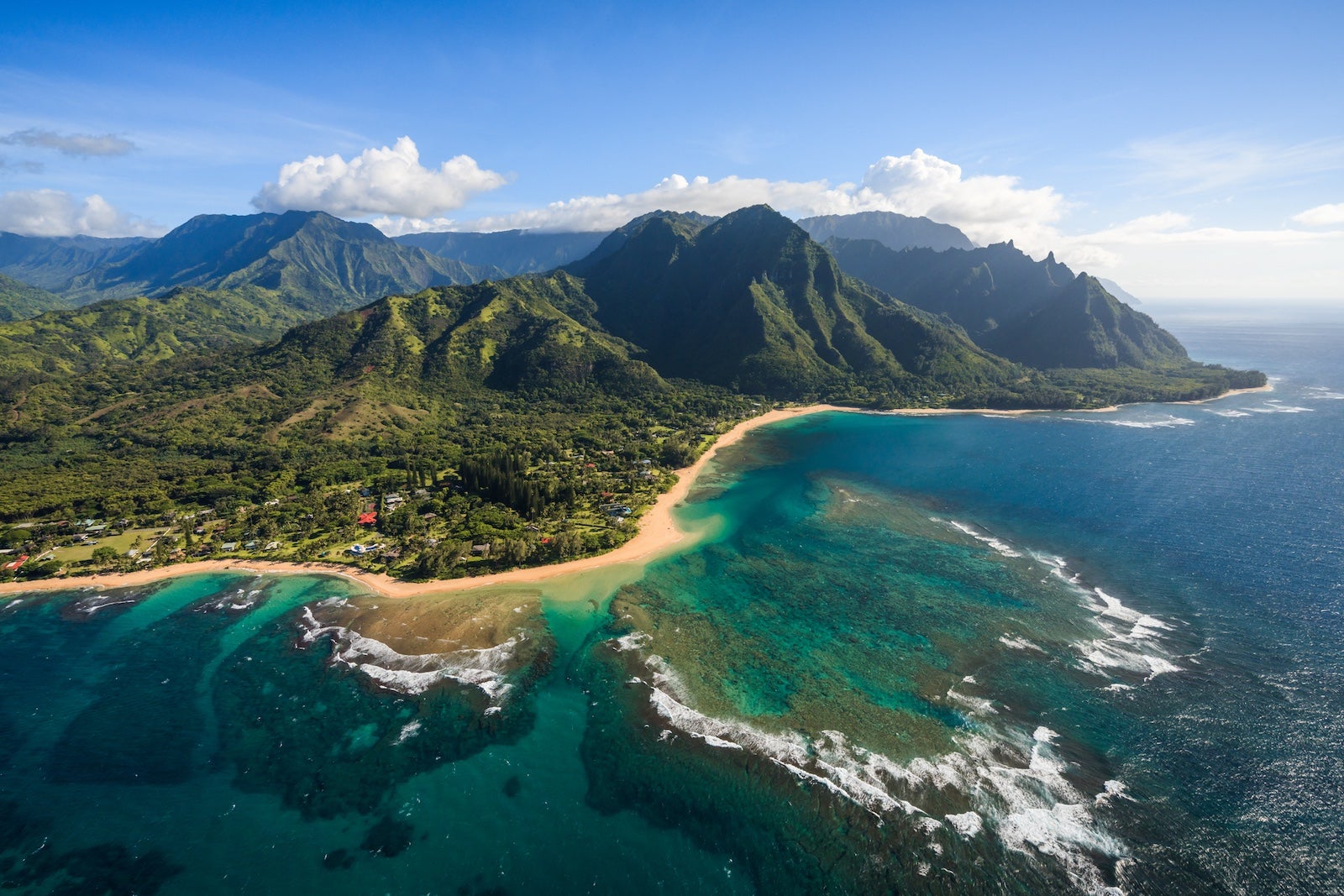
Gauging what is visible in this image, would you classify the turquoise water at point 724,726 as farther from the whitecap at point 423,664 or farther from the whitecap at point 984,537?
the whitecap at point 984,537

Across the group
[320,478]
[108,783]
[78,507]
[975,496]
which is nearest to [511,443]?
[320,478]

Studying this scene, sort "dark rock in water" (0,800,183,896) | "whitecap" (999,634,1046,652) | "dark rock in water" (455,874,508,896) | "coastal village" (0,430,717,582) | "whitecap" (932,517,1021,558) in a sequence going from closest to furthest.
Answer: "dark rock in water" (455,874,508,896)
"dark rock in water" (0,800,183,896)
"whitecap" (999,634,1046,652)
"coastal village" (0,430,717,582)
"whitecap" (932,517,1021,558)

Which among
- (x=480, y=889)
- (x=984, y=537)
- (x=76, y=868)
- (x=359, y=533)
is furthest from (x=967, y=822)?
(x=359, y=533)

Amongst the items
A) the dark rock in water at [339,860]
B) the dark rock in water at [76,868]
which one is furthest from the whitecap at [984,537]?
the dark rock in water at [76,868]

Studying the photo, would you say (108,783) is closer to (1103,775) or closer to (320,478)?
(320,478)

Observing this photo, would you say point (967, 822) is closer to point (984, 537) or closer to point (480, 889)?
point (480, 889)

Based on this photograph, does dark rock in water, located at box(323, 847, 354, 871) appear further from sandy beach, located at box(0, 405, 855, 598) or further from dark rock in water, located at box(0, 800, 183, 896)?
sandy beach, located at box(0, 405, 855, 598)

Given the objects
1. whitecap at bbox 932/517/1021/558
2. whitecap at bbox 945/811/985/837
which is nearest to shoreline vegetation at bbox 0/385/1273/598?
whitecap at bbox 932/517/1021/558
